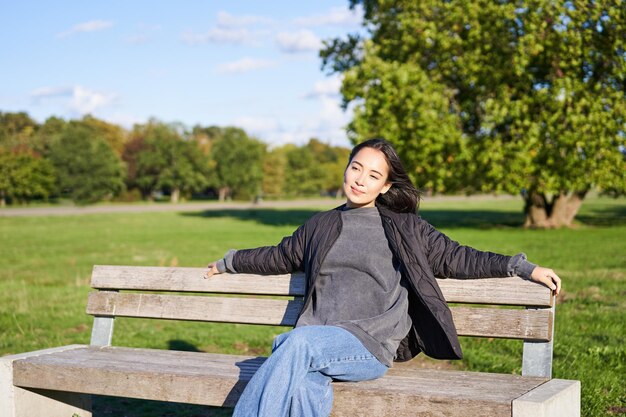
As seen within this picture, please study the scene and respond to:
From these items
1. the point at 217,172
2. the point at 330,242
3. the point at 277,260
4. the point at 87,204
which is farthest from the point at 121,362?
the point at 217,172

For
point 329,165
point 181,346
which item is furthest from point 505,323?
point 329,165

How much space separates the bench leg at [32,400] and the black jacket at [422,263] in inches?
62.6

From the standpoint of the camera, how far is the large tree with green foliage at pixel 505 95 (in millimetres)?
22641

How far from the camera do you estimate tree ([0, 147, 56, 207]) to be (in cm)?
5553

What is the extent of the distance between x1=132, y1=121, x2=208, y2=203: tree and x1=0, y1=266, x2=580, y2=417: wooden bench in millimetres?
67779

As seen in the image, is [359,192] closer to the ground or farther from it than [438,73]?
closer to the ground

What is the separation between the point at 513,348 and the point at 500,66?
18.1 meters

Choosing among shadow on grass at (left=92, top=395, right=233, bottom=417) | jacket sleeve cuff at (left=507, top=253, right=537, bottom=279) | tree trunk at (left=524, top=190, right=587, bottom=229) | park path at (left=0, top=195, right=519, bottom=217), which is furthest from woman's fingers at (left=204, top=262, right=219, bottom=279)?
park path at (left=0, top=195, right=519, bottom=217)

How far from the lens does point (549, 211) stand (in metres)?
28.1

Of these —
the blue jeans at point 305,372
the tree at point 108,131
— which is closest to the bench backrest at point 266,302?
the blue jeans at point 305,372

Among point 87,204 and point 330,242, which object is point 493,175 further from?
point 87,204

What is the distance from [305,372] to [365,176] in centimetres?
110

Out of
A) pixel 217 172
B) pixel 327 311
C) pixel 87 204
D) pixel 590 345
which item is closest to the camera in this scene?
pixel 327 311

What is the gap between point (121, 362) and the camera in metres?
4.00
